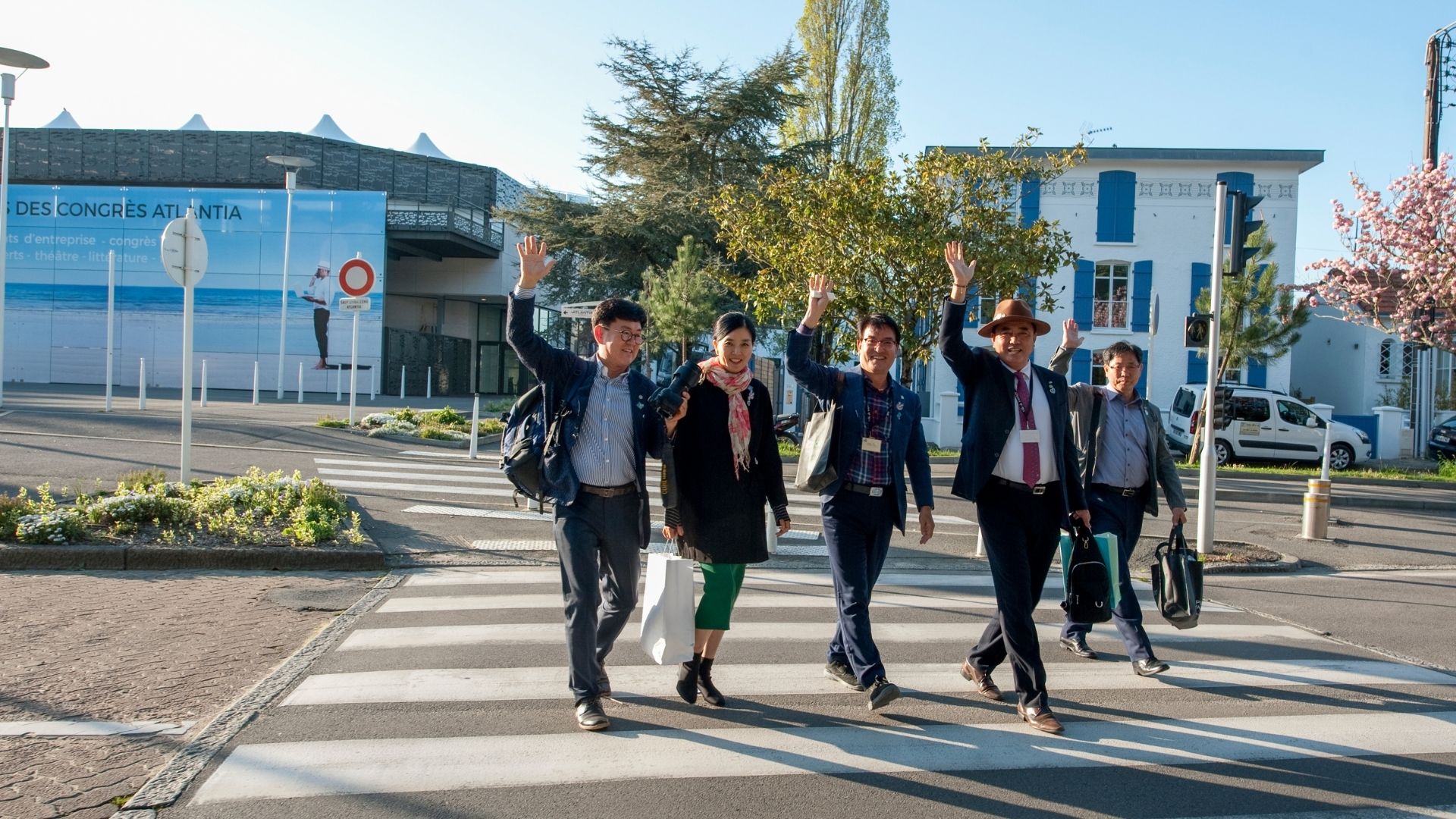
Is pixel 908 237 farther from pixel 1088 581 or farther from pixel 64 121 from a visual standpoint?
pixel 64 121

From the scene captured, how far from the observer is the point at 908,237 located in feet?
50.4

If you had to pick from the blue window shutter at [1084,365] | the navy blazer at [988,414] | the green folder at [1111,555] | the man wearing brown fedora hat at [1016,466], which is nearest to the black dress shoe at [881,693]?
the man wearing brown fedora hat at [1016,466]

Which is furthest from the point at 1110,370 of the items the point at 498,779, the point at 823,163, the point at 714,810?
the point at 823,163

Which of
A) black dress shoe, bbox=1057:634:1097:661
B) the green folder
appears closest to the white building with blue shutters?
black dress shoe, bbox=1057:634:1097:661

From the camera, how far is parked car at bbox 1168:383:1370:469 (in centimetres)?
2212

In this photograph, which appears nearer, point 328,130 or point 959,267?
point 959,267

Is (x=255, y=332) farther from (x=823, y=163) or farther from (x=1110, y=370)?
(x=1110, y=370)

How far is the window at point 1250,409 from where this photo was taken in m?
22.7

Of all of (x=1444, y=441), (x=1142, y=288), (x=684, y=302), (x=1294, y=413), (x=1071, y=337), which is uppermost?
(x=1142, y=288)

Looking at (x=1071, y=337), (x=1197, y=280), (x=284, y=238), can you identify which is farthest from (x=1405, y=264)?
(x=284, y=238)

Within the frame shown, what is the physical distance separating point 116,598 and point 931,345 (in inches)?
514

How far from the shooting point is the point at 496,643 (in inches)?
232

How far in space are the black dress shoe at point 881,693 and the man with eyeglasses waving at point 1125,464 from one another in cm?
153

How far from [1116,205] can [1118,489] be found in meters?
27.1
